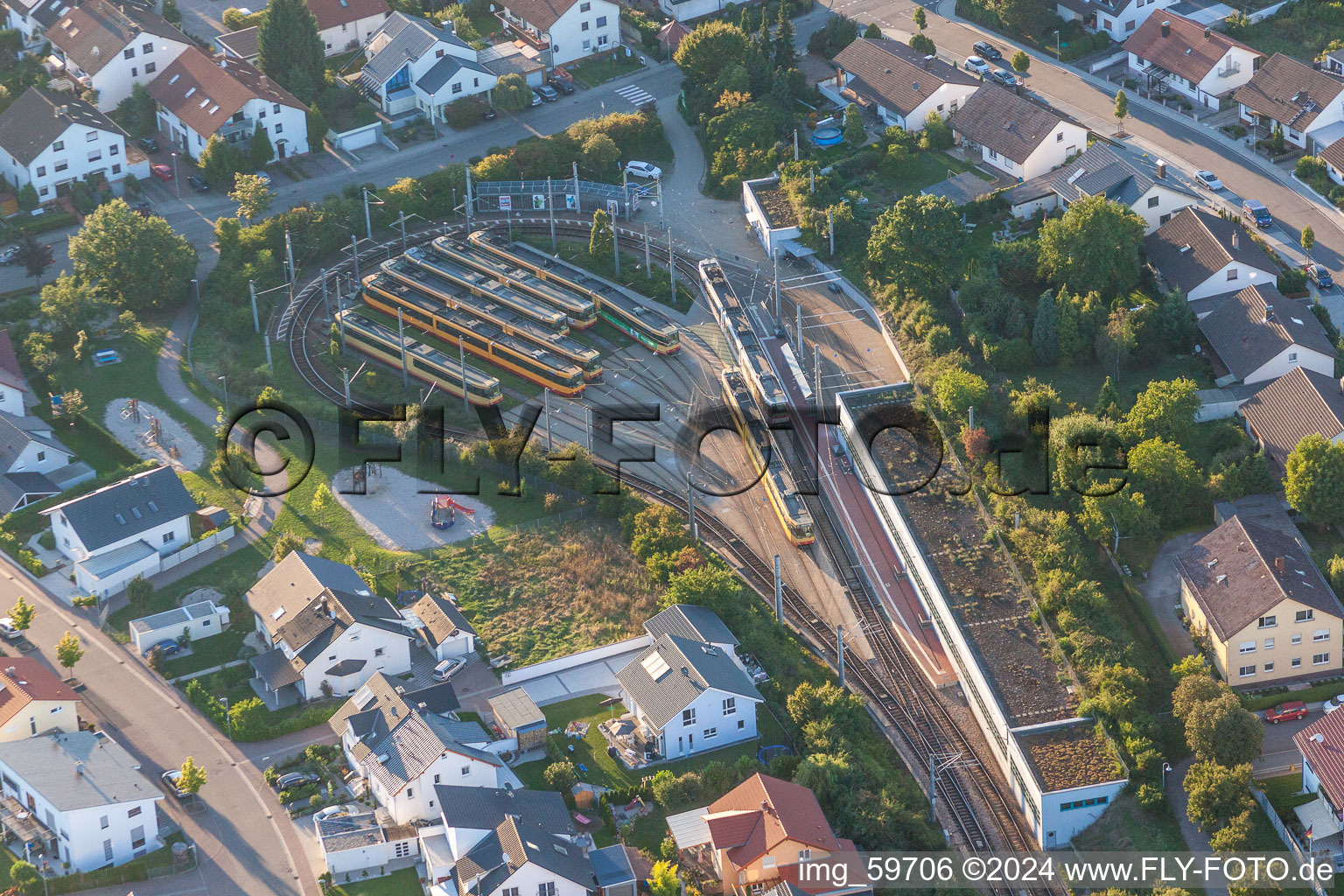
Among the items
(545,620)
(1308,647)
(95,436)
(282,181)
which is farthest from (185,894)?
(282,181)

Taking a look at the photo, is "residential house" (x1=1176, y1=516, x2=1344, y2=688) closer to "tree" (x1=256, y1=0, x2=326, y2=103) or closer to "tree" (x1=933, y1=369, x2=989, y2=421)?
"tree" (x1=933, y1=369, x2=989, y2=421)

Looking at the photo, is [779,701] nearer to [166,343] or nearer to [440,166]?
[166,343]

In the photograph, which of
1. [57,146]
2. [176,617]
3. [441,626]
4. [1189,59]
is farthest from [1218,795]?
[57,146]

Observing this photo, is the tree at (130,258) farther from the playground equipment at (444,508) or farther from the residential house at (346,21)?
the residential house at (346,21)

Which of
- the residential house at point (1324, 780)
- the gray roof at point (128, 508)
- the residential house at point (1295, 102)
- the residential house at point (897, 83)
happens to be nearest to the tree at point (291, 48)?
the residential house at point (897, 83)

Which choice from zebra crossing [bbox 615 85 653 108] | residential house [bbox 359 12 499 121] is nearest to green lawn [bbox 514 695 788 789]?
zebra crossing [bbox 615 85 653 108]

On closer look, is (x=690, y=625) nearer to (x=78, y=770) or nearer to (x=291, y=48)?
(x=78, y=770)
